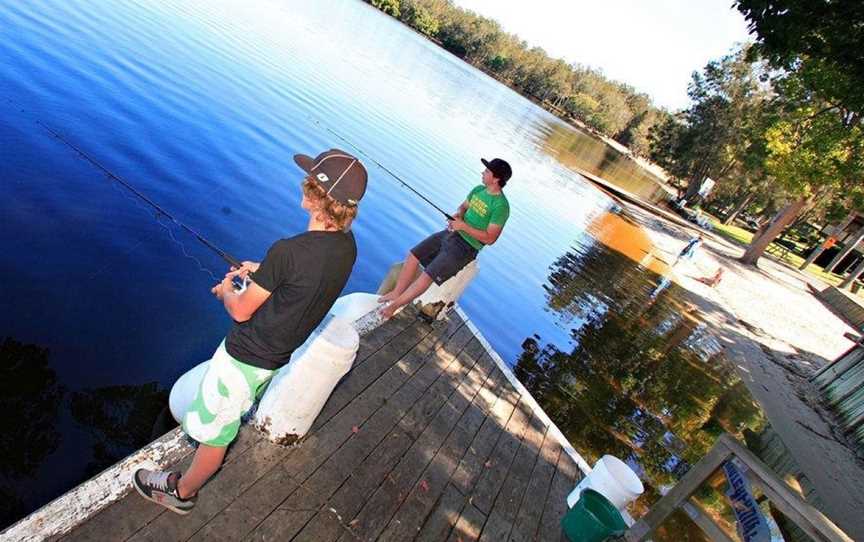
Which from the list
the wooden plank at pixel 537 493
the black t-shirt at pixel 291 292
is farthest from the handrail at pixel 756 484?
the black t-shirt at pixel 291 292

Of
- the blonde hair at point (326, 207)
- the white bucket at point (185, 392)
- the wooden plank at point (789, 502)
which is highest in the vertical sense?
the blonde hair at point (326, 207)

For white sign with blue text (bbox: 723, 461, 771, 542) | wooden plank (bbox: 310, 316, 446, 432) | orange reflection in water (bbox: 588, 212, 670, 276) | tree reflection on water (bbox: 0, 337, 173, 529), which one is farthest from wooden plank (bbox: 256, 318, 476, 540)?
orange reflection in water (bbox: 588, 212, 670, 276)

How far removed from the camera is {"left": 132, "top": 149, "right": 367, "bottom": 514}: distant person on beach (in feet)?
9.82

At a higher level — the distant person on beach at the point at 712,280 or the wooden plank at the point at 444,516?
the wooden plank at the point at 444,516

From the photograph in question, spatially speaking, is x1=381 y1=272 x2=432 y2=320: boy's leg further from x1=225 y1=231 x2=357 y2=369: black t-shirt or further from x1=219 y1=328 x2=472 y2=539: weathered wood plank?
x1=225 y1=231 x2=357 y2=369: black t-shirt

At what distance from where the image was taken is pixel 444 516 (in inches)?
181

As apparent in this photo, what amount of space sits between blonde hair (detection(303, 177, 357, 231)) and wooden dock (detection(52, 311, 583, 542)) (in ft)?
7.32

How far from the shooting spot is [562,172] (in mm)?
41188

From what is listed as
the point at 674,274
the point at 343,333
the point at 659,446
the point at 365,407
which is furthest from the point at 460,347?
the point at 674,274

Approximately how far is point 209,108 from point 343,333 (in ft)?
53.9

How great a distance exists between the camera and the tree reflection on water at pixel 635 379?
9680mm

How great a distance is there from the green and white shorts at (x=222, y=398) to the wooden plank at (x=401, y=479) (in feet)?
4.48

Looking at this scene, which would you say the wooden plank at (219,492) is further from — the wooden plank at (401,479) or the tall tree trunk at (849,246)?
the tall tree trunk at (849,246)

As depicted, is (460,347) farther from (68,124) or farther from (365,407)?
(68,124)
